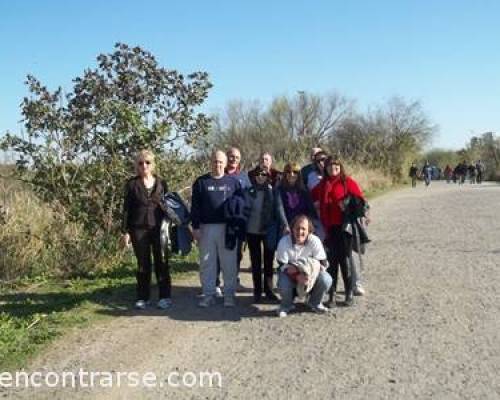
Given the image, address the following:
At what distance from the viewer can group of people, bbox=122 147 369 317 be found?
22.9 feet

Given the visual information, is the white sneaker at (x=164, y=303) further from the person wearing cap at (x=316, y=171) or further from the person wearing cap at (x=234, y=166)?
the person wearing cap at (x=316, y=171)

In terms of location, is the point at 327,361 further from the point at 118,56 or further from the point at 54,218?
the point at 118,56

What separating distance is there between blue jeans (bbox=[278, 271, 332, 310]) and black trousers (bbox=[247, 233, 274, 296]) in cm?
68

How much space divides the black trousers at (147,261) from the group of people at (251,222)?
0.5 inches

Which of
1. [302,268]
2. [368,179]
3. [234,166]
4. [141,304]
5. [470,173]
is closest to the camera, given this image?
[302,268]

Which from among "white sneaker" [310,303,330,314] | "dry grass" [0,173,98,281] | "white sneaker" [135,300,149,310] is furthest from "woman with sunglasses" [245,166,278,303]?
"dry grass" [0,173,98,281]

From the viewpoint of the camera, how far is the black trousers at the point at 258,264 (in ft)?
24.0

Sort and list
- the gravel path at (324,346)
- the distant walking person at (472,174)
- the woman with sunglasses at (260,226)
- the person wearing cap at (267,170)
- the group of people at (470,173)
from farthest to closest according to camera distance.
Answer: the distant walking person at (472,174) → the group of people at (470,173) → the person wearing cap at (267,170) → the woman with sunglasses at (260,226) → the gravel path at (324,346)

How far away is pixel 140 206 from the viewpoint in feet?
23.0

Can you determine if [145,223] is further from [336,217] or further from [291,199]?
[336,217]

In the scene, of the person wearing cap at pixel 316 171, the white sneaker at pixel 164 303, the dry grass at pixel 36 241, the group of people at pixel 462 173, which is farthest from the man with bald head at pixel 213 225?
the group of people at pixel 462 173

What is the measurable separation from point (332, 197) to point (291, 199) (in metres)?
0.50

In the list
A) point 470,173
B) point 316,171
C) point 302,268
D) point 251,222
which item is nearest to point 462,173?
point 470,173

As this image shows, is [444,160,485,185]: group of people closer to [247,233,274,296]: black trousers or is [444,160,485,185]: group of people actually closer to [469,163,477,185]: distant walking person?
[469,163,477,185]: distant walking person
